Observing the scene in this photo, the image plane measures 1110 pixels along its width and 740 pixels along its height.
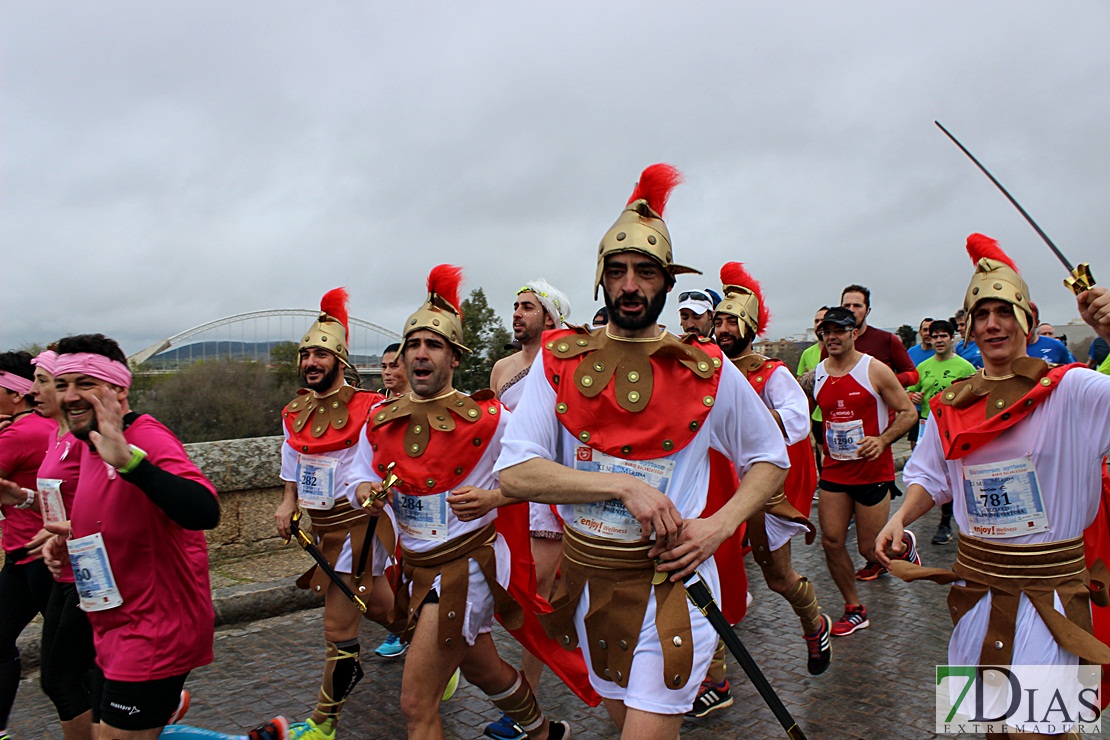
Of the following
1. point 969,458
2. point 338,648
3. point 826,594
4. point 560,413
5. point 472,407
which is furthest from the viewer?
point 826,594

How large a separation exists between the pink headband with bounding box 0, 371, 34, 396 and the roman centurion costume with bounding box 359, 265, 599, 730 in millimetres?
2350

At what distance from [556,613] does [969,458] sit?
6.10ft

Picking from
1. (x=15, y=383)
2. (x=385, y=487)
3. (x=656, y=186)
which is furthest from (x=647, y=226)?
(x=15, y=383)

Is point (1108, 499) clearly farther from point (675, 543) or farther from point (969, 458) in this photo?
point (675, 543)

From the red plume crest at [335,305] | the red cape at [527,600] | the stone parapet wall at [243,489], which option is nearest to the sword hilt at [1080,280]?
the red cape at [527,600]

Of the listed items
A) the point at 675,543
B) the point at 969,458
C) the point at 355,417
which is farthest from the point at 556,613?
the point at 355,417

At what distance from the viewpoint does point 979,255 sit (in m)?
3.98

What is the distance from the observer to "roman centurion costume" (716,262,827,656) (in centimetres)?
538

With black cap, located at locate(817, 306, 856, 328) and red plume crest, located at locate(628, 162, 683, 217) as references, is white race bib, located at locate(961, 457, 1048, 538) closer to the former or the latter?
red plume crest, located at locate(628, 162, 683, 217)

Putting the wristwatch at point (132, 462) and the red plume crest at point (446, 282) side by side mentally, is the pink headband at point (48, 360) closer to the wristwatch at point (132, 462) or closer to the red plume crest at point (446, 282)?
the wristwatch at point (132, 462)

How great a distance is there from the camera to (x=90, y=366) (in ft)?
11.4

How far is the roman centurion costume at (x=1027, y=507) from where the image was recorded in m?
3.31

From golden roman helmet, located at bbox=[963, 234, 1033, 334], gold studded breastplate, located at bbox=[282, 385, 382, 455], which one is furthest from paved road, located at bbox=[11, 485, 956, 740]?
golden roman helmet, located at bbox=[963, 234, 1033, 334]

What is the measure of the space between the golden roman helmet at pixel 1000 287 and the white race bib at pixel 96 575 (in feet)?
12.5
